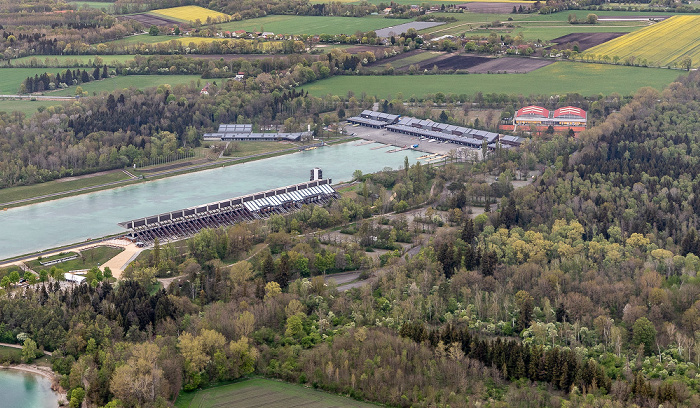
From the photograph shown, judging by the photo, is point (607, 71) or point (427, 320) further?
point (607, 71)

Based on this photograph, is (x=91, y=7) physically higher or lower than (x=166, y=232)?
higher

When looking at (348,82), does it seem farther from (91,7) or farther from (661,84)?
(91,7)

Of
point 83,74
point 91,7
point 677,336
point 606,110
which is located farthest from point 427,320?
point 91,7

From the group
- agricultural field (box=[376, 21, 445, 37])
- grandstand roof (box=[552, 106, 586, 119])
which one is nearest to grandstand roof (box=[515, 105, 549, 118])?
grandstand roof (box=[552, 106, 586, 119])

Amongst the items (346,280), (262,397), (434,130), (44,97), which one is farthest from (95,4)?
(262,397)

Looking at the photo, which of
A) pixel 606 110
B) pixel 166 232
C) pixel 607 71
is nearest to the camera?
pixel 166 232

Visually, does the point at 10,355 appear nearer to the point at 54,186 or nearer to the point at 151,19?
the point at 54,186

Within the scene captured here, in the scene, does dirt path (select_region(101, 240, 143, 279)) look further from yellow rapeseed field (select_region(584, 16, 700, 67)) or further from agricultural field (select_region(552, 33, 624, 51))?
agricultural field (select_region(552, 33, 624, 51))
